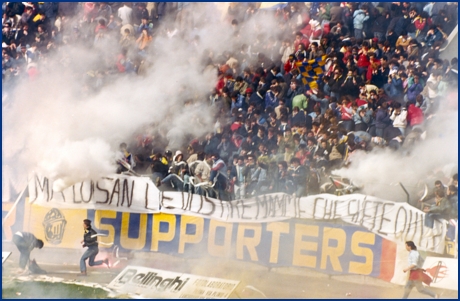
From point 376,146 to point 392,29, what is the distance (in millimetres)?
1575

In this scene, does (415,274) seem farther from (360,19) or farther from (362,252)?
(360,19)

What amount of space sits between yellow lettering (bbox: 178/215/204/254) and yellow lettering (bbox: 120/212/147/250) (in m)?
0.51

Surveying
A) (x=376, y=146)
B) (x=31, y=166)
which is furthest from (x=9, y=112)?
(x=376, y=146)

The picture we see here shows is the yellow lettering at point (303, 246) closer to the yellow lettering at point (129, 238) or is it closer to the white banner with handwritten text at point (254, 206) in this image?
the white banner with handwritten text at point (254, 206)

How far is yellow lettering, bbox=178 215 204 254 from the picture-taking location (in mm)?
9492

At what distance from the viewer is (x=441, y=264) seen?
8.74 meters

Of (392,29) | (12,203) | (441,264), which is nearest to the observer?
(441,264)

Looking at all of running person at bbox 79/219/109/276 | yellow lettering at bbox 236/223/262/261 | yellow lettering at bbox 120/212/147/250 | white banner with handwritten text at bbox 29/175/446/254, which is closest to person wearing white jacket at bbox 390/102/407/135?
white banner with handwritten text at bbox 29/175/446/254

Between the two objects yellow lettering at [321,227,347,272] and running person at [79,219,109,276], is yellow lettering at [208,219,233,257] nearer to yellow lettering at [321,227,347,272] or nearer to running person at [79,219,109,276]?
yellow lettering at [321,227,347,272]

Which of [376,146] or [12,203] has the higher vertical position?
[376,146]

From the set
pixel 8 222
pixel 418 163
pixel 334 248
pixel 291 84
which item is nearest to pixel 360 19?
pixel 291 84

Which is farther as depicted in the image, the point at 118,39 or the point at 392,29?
the point at 118,39

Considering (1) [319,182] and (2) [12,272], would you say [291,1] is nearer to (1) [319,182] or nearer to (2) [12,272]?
(1) [319,182]

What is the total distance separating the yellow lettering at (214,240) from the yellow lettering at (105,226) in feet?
4.36
